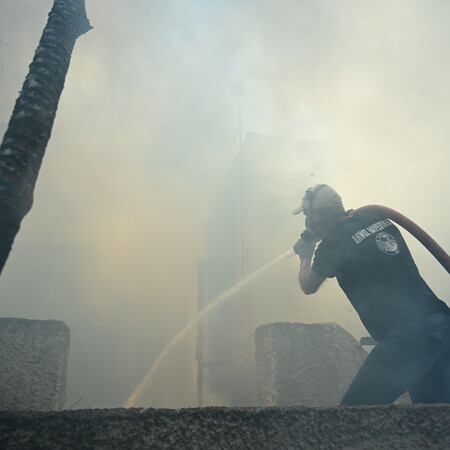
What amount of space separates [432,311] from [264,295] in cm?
654

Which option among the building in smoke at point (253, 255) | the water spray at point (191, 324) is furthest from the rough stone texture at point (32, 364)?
the water spray at point (191, 324)

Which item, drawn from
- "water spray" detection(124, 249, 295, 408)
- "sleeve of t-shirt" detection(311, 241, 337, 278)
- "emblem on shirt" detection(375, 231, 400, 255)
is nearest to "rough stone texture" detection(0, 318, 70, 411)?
"sleeve of t-shirt" detection(311, 241, 337, 278)

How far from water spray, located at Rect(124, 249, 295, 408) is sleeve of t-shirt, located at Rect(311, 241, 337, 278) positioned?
628cm

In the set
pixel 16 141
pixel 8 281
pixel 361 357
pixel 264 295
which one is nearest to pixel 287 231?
pixel 264 295

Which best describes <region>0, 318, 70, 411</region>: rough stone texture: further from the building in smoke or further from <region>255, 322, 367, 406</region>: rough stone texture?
the building in smoke

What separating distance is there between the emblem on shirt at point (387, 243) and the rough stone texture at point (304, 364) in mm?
1136

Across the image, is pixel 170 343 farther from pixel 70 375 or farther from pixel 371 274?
pixel 371 274

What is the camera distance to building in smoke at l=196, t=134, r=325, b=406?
8.63m

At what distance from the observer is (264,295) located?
8.61 meters

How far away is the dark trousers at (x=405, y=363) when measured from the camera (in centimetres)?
201

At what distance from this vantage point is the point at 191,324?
43.7ft

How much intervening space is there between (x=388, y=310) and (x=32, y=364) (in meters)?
2.25

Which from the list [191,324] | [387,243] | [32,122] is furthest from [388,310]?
[191,324]

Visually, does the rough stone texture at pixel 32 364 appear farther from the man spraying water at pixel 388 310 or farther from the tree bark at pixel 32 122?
the man spraying water at pixel 388 310
